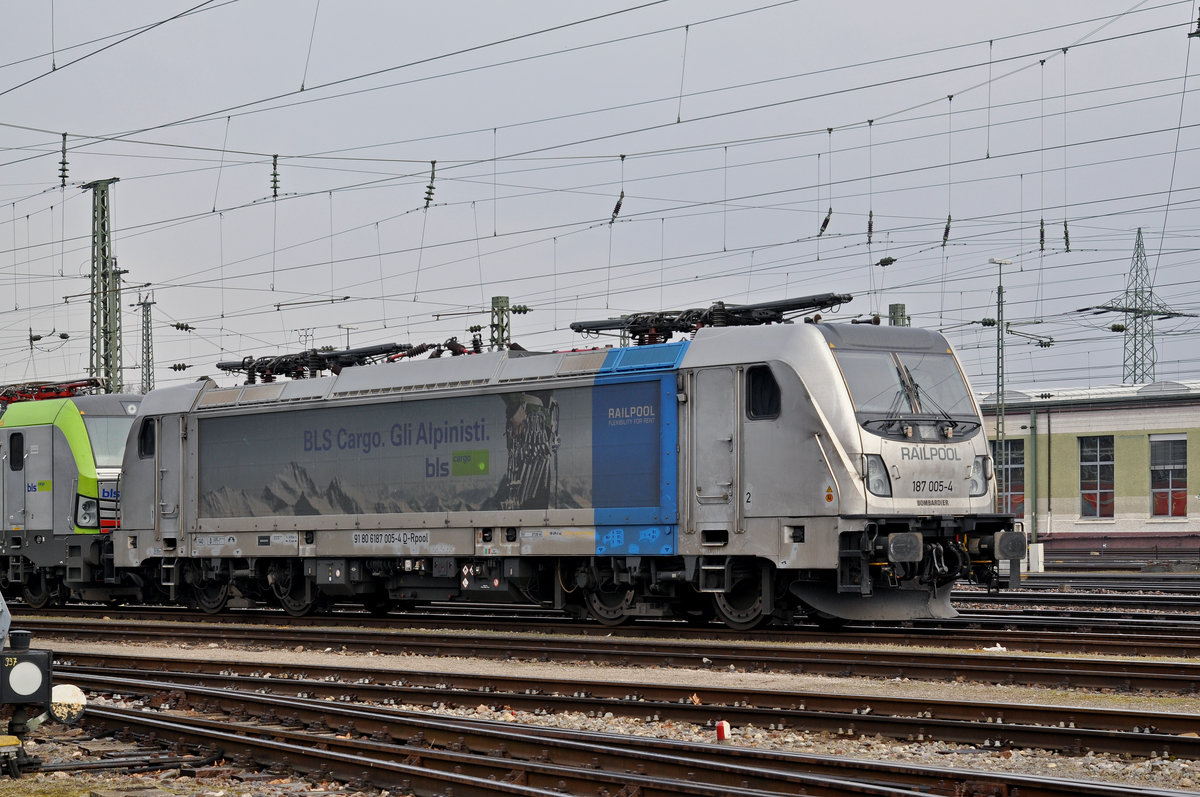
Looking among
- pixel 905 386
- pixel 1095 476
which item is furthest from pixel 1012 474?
pixel 905 386

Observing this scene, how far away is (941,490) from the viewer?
17.0 metres

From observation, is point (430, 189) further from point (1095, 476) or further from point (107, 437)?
point (1095, 476)

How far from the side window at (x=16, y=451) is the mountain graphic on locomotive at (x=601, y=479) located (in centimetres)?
336

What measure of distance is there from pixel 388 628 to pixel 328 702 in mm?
8383

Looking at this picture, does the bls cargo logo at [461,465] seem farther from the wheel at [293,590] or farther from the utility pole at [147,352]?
the utility pole at [147,352]

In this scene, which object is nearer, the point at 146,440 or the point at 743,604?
the point at 743,604

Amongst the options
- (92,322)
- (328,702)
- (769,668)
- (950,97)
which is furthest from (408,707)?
(92,322)

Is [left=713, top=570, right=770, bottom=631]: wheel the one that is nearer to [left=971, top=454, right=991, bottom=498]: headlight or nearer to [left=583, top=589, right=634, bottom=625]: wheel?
[left=583, top=589, right=634, bottom=625]: wheel

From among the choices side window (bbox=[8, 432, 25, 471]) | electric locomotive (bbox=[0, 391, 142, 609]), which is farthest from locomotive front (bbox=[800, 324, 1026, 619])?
side window (bbox=[8, 432, 25, 471])

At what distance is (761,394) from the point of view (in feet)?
55.7

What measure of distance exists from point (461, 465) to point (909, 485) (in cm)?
650

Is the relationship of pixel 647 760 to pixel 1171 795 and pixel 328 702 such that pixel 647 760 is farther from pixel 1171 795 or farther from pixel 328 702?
pixel 328 702

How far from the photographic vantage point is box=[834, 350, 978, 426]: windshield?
16.6 m

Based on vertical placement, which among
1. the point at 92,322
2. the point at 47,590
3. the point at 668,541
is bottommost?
the point at 47,590
